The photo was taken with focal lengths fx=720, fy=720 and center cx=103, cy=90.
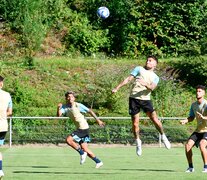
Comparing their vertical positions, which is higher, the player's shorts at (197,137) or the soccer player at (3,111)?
the soccer player at (3,111)

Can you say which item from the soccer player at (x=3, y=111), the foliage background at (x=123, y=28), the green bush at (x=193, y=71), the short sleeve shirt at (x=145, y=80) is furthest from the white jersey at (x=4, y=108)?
the foliage background at (x=123, y=28)

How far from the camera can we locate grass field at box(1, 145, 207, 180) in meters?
14.3

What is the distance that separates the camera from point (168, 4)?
38438 millimetres

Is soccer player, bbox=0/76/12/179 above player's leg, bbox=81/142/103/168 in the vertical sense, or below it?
above

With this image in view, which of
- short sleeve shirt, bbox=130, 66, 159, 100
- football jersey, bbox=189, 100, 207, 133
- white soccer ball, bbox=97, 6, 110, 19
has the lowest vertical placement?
football jersey, bbox=189, 100, 207, 133

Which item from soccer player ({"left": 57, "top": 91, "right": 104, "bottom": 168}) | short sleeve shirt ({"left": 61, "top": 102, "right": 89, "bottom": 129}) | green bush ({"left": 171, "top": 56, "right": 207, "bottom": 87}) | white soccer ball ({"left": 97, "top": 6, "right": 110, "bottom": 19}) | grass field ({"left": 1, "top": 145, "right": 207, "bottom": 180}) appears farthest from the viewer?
white soccer ball ({"left": 97, "top": 6, "right": 110, "bottom": 19})

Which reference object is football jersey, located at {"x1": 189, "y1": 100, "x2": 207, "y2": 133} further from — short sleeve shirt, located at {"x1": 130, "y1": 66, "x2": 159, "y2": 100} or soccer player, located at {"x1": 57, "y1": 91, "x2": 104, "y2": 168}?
soccer player, located at {"x1": 57, "y1": 91, "x2": 104, "y2": 168}

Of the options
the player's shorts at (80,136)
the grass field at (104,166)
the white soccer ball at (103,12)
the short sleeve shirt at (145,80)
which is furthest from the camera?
the white soccer ball at (103,12)

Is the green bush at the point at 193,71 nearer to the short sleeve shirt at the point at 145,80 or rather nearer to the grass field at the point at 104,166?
the grass field at the point at 104,166

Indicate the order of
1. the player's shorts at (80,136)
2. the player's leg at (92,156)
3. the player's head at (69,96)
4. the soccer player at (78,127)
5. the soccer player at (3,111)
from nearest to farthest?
the soccer player at (3,111) → the player's leg at (92,156) → the player's head at (69,96) → the soccer player at (78,127) → the player's shorts at (80,136)

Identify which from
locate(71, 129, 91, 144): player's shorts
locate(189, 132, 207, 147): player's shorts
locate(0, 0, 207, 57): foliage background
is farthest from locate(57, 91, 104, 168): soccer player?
locate(0, 0, 207, 57): foliage background

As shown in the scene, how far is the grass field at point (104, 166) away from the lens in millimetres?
14289

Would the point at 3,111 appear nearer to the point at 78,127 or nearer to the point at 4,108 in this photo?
the point at 4,108

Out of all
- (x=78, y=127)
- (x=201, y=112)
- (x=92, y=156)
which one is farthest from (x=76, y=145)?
(x=201, y=112)
